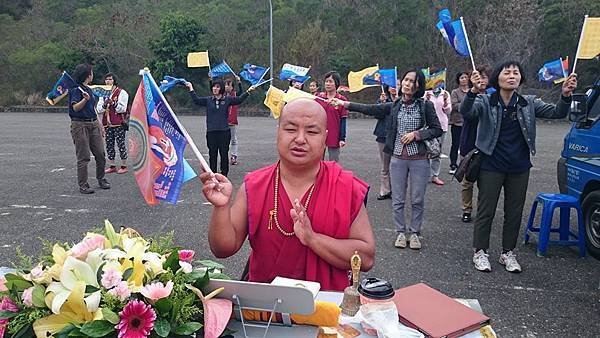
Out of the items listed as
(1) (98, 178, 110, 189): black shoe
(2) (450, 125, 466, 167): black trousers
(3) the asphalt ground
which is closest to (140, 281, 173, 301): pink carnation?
(3) the asphalt ground

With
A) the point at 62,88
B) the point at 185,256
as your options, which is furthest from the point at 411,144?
the point at 62,88

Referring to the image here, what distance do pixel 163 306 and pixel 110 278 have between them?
0.58 feet

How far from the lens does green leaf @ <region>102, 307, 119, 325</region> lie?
1401mm

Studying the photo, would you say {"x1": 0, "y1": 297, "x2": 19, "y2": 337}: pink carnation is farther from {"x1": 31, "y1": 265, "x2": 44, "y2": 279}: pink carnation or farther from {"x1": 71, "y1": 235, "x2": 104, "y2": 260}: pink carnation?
{"x1": 71, "y1": 235, "x2": 104, "y2": 260}: pink carnation

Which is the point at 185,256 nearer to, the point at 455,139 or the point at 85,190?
the point at 85,190

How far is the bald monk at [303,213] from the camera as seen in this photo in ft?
6.97

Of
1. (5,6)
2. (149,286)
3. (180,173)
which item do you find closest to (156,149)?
(180,173)

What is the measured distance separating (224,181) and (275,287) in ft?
2.11

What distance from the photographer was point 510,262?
4570 mm

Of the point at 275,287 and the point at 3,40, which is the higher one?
the point at 3,40

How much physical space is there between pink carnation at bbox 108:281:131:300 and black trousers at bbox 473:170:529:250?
3.68 metres

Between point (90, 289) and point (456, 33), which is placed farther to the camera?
point (456, 33)

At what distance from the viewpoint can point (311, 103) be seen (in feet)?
7.20

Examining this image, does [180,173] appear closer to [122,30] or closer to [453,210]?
[453,210]
